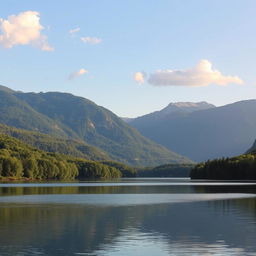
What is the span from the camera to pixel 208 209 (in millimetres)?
78812

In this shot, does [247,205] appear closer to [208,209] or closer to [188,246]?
[208,209]

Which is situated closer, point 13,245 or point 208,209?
point 13,245

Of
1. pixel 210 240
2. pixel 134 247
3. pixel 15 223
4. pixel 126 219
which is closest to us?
pixel 134 247

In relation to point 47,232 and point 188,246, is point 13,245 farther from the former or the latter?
point 188,246

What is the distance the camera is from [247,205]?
85.1 metres

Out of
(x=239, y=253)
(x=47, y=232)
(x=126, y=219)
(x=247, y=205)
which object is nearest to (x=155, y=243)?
(x=239, y=253)

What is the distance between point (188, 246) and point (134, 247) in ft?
14.9

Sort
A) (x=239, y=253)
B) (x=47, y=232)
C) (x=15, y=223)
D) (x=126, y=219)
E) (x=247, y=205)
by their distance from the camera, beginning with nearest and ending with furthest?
1. (x=239, y=253)
2. (x=47, y=232)
3. (x=15, y=223)
4. (x=126, y=219)
5. (x=247, y=205)

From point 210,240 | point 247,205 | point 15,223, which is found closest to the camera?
point 210,240

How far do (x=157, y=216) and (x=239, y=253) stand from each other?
28690mm

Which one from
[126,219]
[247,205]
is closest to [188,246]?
[126,219]

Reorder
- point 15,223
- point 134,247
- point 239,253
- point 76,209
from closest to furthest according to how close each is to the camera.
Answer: point 239,253, point 134,247, point 15,223, point 76,209

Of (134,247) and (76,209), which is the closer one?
(134,247)

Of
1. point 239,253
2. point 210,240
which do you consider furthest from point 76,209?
point 239,253
